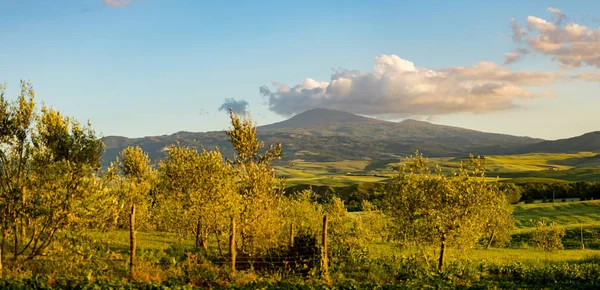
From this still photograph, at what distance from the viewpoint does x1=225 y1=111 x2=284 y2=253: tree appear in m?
33.2

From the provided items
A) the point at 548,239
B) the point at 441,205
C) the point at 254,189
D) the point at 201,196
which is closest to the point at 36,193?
the point at 201,196

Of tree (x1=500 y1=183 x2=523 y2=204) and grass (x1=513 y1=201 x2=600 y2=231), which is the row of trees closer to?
grass (x1=513 y1=201 x2=600 y2=231)

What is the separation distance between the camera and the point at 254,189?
1385 inches

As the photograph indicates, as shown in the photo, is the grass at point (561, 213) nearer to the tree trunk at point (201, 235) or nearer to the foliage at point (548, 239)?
the foliage at point (548, 239)

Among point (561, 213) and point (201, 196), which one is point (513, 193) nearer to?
point (561, 213)

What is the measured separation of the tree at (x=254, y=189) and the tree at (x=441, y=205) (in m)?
9.17

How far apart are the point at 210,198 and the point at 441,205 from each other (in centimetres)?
1613

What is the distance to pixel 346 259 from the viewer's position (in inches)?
1344

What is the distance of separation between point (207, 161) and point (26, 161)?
1247 cm

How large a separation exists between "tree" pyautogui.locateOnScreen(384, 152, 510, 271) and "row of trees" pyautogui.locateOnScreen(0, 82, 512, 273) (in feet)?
0.22

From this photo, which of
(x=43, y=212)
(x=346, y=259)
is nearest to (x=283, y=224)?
(x=346, y=259)

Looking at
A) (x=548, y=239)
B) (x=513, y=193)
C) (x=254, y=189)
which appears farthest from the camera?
(x=513, y=193)

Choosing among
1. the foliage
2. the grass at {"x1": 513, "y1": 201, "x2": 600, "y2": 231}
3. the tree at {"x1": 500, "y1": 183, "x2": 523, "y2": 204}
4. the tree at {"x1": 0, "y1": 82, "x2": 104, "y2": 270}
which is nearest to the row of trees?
the tree at {"x1": 0, "y1": 82, "x2": 104, "y2": 270}

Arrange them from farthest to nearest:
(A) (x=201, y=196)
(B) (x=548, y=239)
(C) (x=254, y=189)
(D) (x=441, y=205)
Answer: (B) (x=548, y=239) → (C) (x=254, y=189) → (A) (x=201, y=196) → (D) (x=441, y=205)
